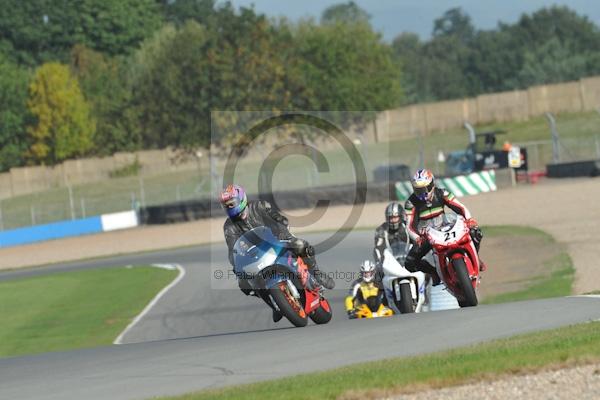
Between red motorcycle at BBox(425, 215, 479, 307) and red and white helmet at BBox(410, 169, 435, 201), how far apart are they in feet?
1.45

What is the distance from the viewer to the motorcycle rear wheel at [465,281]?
1268 centimetres

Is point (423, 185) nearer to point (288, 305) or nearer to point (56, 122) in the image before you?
point (288, 305)

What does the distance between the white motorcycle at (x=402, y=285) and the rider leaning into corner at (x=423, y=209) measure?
1.03m

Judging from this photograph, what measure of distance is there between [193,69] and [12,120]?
16.4m

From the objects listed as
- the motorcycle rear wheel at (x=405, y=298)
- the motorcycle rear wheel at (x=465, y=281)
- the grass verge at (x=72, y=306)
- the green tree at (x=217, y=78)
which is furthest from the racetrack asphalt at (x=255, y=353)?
the green tree at (x=217, y=78)

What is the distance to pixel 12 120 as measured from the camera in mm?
72000

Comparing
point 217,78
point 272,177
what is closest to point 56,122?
point 217,78

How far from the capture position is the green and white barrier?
1508 inches

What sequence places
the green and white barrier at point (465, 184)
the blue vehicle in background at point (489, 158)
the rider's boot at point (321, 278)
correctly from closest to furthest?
the rider's boot at point (321, 278) < the green and white barrier at point (465, 184) < the blue vehicle in background at point (489, 158)

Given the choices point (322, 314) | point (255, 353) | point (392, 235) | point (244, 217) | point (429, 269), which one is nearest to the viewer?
point (255, 353)

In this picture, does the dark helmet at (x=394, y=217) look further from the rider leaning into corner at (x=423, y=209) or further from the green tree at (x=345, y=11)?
the green tree at (x=345, y=11)

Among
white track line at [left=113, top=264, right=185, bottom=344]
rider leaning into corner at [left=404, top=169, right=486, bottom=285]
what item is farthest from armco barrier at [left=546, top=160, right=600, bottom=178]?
rider leaning into corner at [left=404, top=169, right=486, bottom=285]

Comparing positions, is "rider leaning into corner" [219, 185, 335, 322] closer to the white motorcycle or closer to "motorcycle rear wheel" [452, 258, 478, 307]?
"motorcycle rear wheel" [452, 258, 478, 307]

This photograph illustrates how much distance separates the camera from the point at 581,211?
98.9 feet
